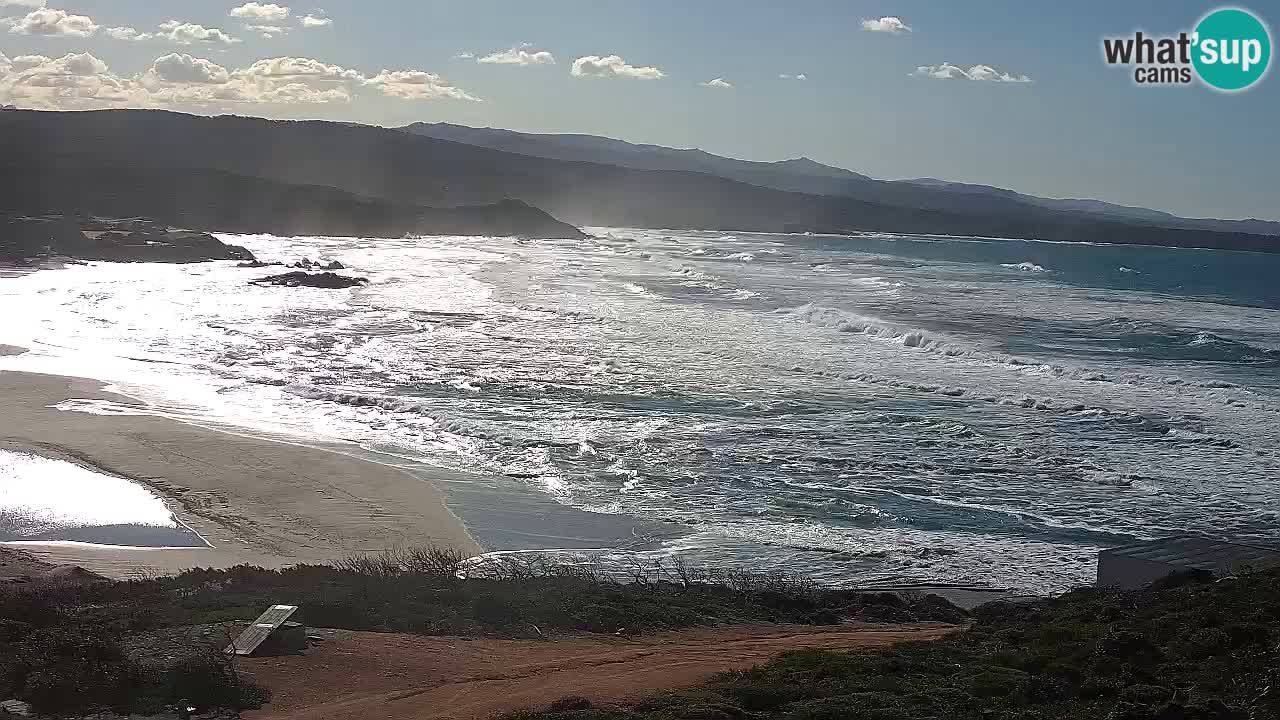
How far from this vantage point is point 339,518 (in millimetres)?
16016

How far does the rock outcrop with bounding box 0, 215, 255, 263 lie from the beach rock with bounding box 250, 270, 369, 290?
14011 mm

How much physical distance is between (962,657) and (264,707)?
575 centimetres

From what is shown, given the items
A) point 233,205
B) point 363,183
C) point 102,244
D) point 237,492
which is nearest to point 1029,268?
point 102,244

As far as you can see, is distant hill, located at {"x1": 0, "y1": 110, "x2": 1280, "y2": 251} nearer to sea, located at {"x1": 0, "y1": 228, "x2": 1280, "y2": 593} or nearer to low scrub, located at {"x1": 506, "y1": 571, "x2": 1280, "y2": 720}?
sea, located at {"x1": 0, "y1": 228, "x2": 1280, "y2": 593}

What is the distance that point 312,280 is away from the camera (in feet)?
171

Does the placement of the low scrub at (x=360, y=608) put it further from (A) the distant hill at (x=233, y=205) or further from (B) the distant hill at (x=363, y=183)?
(B) the distant hill at (x=363, y=183)

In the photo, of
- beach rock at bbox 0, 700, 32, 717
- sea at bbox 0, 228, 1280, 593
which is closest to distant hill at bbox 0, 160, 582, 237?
sea at bbox 0, 228, 1280, 593

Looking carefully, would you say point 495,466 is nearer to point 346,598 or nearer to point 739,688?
point 346,598

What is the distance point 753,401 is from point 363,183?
119 meters

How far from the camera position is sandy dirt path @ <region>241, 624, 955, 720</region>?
914cm

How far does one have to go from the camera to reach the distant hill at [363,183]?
98.6 m

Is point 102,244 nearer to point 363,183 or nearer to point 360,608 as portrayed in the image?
point 360,608

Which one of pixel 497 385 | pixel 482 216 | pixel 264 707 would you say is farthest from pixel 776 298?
pixel 482 216

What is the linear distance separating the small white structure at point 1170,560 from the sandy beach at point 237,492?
8009 millimetres
